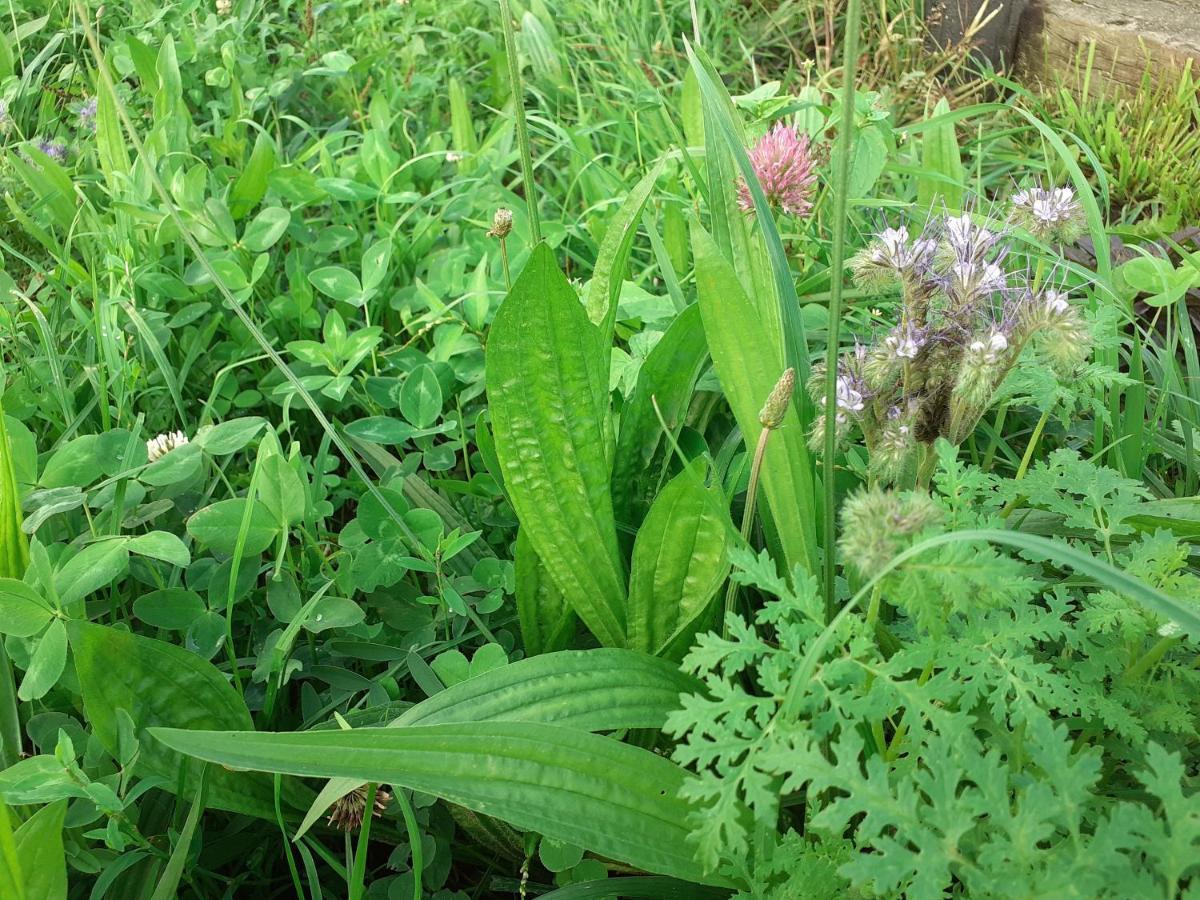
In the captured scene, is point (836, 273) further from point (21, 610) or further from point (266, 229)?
point (266, 229)

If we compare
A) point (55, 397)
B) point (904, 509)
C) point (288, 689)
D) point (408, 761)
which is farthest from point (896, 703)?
point (55, 397)

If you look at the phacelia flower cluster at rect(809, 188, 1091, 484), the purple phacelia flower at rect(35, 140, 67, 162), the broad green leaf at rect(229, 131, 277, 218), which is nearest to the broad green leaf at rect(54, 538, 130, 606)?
the phacelia flower cluster at rect(809, 188, 1091, 484)

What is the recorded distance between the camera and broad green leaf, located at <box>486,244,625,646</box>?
1.13 meters

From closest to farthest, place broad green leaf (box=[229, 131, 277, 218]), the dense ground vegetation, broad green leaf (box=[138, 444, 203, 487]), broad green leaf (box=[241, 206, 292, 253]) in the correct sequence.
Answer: the dense ground vegetation < broad green leaf (box=[138, 444, 203, 487]) < broad green leaf (box=[241, 206, 292, 253]) < broad green leaf (box=[229, 131, 277, 218])

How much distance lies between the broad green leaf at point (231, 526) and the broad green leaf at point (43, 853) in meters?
0.36

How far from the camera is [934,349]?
1.06m

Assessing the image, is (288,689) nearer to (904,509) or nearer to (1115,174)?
(904,509)

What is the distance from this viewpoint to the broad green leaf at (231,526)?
1.26 meters

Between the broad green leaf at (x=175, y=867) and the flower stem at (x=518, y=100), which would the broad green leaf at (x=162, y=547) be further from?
the flower stem at (x=518, y=100)

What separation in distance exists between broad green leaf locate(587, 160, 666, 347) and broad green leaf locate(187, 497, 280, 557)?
475mm

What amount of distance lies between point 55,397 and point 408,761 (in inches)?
42.5

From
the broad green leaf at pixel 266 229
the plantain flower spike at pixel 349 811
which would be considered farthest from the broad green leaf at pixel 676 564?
the broad green leaf at pixel 266 229

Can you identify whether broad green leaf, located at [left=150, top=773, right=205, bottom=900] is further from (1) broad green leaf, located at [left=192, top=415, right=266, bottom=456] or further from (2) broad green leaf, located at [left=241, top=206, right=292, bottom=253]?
(2) broad green leaf, located at [left=241, top=206, right=292, bottom=253]

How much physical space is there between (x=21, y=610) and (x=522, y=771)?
0.58 meters
